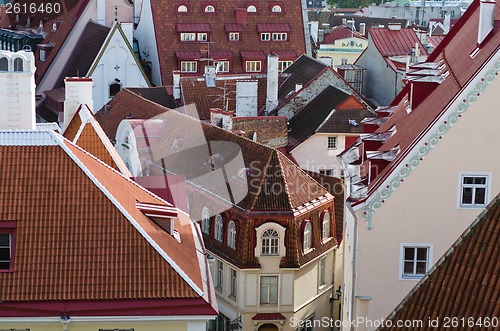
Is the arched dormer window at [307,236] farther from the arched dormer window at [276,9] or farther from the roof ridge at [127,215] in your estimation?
the arched dormer window at [276,9]

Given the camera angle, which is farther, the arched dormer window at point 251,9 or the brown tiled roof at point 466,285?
the arched dormer window at point 251,9

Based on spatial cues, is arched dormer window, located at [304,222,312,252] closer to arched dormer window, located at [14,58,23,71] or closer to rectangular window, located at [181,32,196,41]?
arched dormer window, located at [14,58,23,71]

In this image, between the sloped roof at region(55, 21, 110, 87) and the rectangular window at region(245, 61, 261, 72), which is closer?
the sloped roof at region(55, 21, 110, 87)

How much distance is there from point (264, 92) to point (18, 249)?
4683cm

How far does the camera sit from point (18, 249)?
28.3m

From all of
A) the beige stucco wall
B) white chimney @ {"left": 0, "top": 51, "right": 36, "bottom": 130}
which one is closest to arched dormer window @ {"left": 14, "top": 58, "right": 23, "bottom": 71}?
white chimney @ {"left": 0, "top": 51, "right": 36, "bottom": 130}

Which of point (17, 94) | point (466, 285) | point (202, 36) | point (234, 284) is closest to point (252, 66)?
point (202, 36)

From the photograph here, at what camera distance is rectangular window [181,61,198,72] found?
8650 cm

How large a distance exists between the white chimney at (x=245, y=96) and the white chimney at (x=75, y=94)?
2710 centimetres

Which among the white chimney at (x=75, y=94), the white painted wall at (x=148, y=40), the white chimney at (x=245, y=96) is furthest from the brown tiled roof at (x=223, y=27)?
the white chimney at (x=75, y=94)

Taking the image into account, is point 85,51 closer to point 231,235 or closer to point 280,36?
point 280,36

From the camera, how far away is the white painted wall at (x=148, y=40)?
8723 cm

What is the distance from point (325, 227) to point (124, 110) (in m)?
19.9

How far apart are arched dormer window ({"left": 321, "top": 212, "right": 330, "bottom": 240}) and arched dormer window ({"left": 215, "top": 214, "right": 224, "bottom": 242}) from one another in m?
4.69
